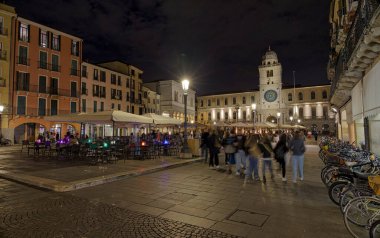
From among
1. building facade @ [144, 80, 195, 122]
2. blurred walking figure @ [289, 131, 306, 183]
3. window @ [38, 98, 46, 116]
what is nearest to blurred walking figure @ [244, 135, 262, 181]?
blurred walking figure @ [289, 131, 306, 183]

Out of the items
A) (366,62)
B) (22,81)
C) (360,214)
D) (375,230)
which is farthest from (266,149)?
(22,81)

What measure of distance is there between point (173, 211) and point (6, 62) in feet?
106

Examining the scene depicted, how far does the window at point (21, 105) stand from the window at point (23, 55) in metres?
4.33

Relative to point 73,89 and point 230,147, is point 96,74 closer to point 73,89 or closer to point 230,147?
point 73,89

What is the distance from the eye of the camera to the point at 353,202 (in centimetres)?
434

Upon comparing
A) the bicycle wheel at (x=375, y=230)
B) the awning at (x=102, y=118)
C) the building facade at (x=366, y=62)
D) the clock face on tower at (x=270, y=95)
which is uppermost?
the clock face on tower at (x=270, y=95)

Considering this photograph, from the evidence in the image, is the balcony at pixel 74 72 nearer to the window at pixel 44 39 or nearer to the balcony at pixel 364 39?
the window at pixel 44 39

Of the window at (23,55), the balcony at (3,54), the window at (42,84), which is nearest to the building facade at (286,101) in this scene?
the window at (42,84)

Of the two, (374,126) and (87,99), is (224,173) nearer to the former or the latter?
(374,126)

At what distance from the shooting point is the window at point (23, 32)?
101ft

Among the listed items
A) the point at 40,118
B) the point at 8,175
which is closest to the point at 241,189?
the point at 8,175

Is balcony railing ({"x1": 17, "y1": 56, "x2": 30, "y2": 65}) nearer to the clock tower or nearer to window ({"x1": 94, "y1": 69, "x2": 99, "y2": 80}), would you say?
window ({"x1": 94, "y1": 69, "x2": 99, "y2": 80})

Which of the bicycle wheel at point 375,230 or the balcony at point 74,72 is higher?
the balcony at point 74,72

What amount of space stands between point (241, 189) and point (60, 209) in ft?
16.0
